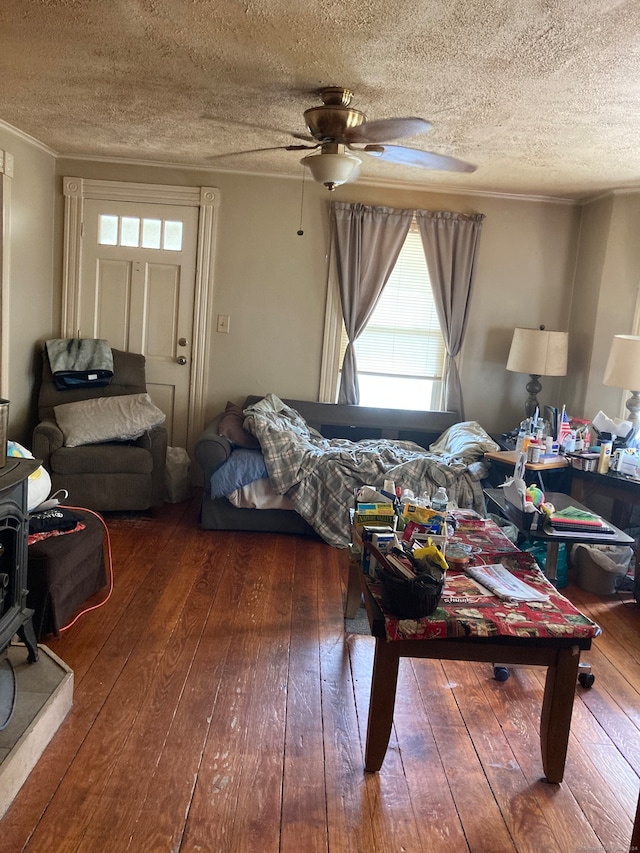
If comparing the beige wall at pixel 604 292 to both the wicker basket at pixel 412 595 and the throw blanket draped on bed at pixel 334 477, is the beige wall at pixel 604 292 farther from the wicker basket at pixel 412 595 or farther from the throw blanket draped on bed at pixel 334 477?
the wicker basket at pixel 412 595

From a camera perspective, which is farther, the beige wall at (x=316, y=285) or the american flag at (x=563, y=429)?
the beige wall at (x=316, y=285)

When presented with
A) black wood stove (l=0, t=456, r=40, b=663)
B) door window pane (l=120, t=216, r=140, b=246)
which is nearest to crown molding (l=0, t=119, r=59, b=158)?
door window pane (l=120, t=216, r=140, b=246)

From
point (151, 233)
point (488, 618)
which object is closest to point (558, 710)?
point (488, 618)

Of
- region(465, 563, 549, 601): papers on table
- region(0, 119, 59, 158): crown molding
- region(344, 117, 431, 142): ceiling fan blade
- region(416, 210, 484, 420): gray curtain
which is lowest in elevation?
region(465, 563, 549, 601): papers on table

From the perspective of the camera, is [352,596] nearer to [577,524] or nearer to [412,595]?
[577,524]

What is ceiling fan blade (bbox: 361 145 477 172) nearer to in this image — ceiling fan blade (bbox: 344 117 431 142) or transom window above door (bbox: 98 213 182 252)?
ceiling fan blade (bbox: 344 117 431 142)

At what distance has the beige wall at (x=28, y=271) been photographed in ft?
14.3

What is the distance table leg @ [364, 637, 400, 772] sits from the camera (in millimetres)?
2055

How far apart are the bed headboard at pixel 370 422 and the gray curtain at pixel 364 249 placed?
642 mm

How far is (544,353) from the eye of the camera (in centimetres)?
473

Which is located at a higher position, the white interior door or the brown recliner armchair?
the white interior door

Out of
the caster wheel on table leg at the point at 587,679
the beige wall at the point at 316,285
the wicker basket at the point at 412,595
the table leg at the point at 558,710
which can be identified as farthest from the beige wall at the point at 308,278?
the table leg at the point at 558,710

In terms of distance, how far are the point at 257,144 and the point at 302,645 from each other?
288 cm

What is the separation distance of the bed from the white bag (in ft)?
1.93
